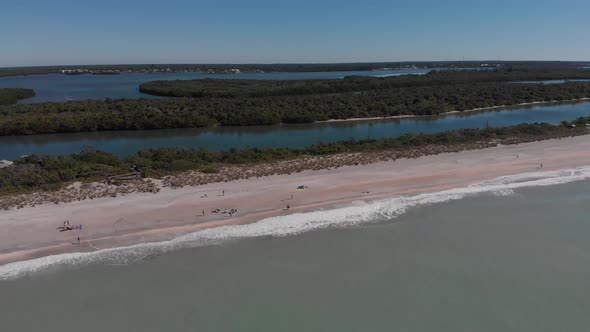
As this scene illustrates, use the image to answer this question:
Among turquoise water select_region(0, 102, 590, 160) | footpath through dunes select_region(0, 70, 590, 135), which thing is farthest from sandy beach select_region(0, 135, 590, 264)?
footpath through dunes select_region(0, 70, 590, 135)

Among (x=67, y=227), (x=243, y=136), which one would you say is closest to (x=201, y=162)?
(x=67, y=227)

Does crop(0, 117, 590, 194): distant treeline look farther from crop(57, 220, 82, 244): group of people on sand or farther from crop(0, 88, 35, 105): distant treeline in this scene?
crop(0, 88, 35, 105): distant treeline

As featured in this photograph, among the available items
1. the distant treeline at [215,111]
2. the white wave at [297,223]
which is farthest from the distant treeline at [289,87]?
the white wave at [297,223]

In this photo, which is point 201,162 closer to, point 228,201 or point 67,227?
point 228,201

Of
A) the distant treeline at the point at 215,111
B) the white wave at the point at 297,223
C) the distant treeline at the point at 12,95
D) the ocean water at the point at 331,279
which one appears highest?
the distant treeline at the point at 12,95

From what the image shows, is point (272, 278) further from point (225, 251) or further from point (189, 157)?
point (189, 157)

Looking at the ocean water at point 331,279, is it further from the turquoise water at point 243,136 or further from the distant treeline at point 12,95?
the distant treeline at point 12,95
